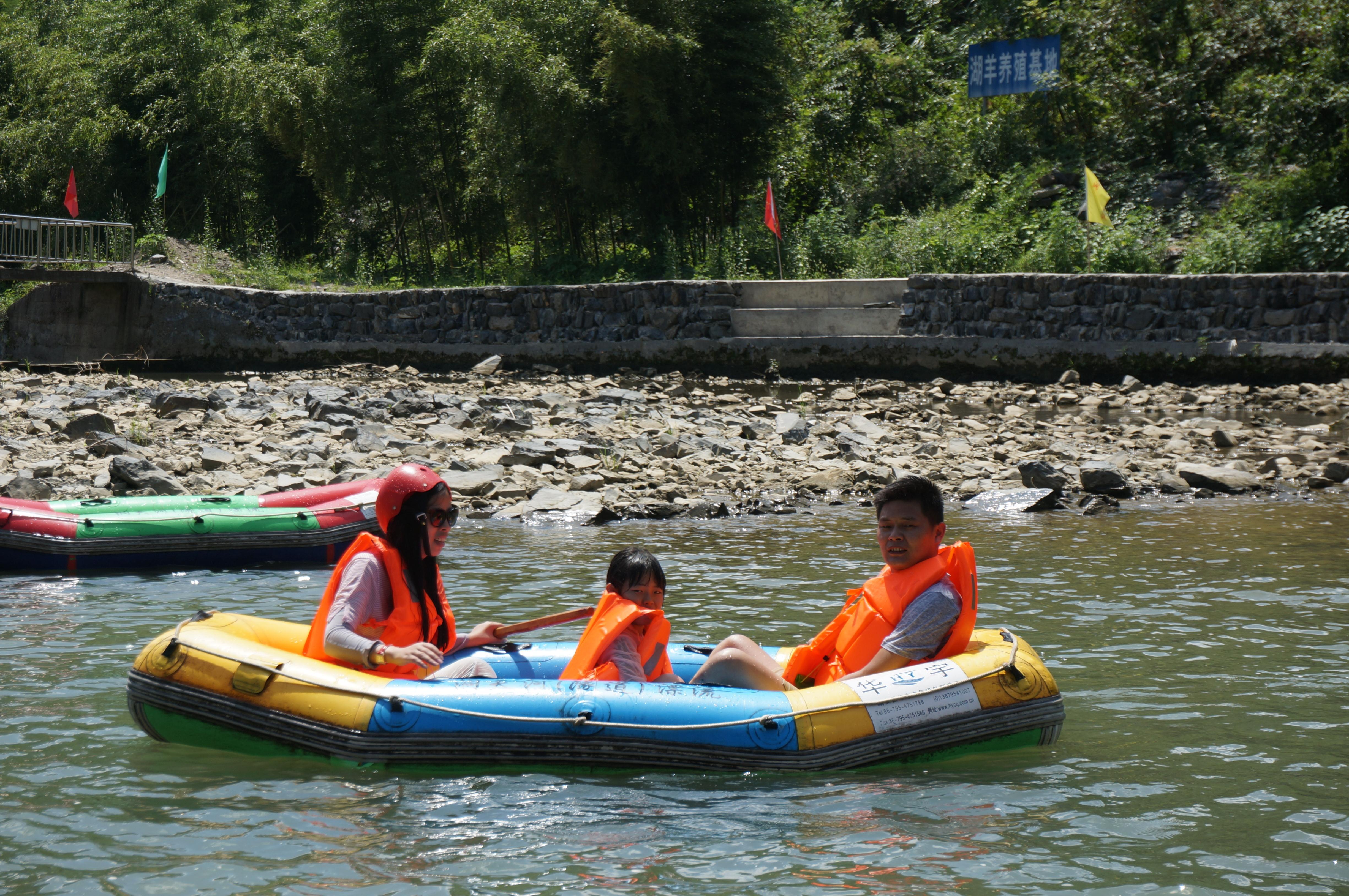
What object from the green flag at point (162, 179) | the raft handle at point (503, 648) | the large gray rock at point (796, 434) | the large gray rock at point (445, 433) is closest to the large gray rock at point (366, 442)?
the large gray rock at point (445, 433)

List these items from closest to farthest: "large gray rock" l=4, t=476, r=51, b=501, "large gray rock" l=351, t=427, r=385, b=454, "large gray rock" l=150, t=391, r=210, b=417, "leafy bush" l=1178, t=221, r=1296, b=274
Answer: "large gray rock" l=4, t=476, r=51, b=501
"large gray rock" l=351, t=427, r=385, b=454
"large gray rock" l=150, t=391, r=210, b=417
"leafy bush" l=1178, t=221, r=1296, b=274

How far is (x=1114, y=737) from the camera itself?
4.68 m

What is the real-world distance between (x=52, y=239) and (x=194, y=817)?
72.3ft

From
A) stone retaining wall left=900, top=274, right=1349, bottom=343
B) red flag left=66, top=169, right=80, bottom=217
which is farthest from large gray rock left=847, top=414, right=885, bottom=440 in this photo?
red flag left=66, top=169, right=80, bottom=217

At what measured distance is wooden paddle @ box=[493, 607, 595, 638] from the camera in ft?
16.2

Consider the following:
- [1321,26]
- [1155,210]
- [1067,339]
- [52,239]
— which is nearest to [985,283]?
[1067,339]

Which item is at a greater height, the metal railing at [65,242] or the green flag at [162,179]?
the green flag at [162,179]

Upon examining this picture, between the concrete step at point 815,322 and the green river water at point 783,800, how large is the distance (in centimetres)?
966

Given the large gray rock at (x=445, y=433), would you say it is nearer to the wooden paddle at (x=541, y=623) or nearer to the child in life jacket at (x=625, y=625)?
the wooden paddle at (x=541, y=623)

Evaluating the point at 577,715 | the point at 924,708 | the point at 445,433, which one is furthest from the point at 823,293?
the point at 577,715

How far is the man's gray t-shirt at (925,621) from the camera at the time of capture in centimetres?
452

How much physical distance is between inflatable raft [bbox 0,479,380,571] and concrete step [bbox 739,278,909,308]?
9354 mm

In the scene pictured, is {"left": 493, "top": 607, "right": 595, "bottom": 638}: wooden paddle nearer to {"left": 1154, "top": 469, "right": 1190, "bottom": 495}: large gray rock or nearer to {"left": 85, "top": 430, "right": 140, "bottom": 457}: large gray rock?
{"left": 85, "top": 430, "right": 140, "bottom": 457}: large gray rock

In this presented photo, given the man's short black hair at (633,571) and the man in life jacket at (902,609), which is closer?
the man in life jacket at (902,609)
